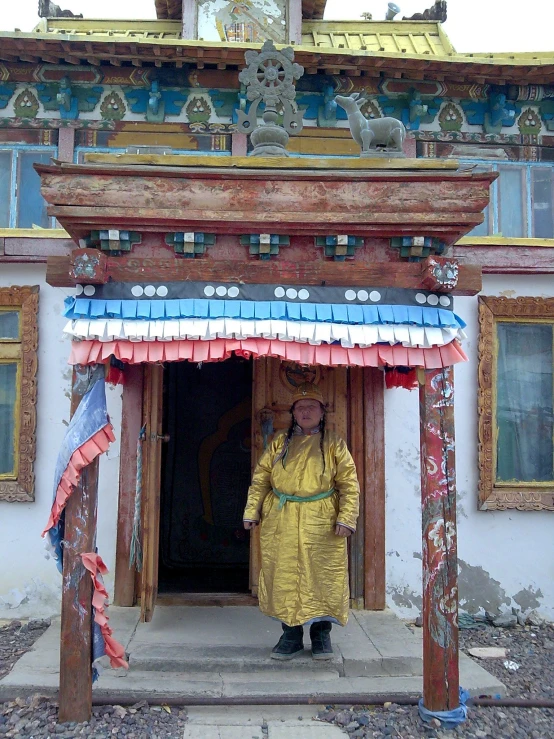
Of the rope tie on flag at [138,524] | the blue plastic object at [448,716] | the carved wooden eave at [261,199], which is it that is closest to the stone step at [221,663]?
the blue plastic object at [448,716]

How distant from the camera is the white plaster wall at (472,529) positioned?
5.67 metres

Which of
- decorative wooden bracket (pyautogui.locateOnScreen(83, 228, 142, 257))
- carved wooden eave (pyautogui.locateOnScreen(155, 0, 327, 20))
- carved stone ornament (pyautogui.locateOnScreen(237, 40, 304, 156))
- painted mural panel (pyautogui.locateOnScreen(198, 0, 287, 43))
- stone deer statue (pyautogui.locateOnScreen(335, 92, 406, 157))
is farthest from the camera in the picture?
carved wooden eave (pyautogui.locateOnScreen(155, 0, 327, 20))

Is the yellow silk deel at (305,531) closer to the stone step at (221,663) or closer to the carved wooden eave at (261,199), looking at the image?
the stone step at (221,663)

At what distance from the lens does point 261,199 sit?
3885mm

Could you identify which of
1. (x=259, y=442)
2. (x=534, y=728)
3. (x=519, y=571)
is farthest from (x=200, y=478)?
(x=534, y=728)

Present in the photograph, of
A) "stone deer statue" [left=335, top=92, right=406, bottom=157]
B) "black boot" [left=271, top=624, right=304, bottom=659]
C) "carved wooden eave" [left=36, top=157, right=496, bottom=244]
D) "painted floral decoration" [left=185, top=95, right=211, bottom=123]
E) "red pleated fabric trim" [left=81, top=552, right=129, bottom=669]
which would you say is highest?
"painted floral decoration" [left=185, top=95, right=211, bottom=123]

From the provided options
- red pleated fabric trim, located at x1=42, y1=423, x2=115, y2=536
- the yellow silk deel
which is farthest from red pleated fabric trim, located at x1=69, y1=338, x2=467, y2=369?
the yellow silk deel

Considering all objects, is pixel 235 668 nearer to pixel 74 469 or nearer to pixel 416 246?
pixel 74 469

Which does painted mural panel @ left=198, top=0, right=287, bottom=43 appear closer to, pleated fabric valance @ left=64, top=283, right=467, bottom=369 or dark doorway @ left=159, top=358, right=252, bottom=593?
dark doorway @ left=159, top=358, right=252, bottom=593

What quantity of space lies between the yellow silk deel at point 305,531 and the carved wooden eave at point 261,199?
5.12 feet

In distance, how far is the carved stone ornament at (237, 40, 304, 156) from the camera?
4.23 meters

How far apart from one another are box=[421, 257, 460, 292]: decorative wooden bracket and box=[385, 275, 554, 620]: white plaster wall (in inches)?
75.3

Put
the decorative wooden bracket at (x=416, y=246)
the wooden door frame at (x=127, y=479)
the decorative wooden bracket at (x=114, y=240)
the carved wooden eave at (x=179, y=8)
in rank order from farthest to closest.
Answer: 1. the carved wooden eave at (x=179, y=8)
2. the wooden door frame at (x=127, y=479)
3. the decorative wooden bracket at (x=416, y=246)
4. the decorative wooden bracket at (x=114, y=240)

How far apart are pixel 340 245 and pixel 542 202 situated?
4.31 m
